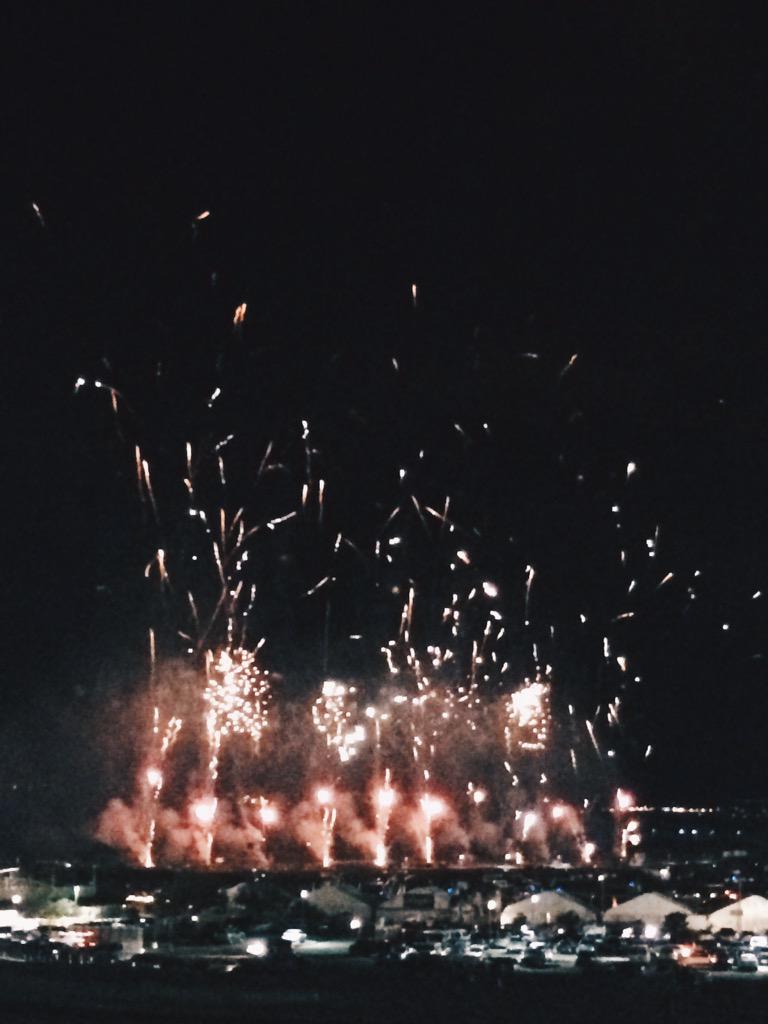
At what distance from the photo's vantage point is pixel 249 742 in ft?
139

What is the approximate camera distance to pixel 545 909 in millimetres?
30234

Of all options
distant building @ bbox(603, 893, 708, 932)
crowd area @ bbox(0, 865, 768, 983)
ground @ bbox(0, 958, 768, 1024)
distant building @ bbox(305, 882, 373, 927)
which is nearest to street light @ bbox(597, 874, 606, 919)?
crowd area @ bbox(0, 865, 768, 983)

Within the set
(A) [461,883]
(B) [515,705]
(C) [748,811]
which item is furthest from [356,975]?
(C) [748,811]

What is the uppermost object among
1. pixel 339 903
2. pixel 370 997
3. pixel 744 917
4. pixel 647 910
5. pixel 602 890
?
pixel 602 890

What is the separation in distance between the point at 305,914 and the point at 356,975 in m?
8.68

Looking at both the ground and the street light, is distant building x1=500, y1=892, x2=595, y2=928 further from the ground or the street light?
the ground

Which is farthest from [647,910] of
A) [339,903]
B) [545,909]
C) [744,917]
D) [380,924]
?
[339,903]

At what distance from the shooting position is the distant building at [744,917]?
2867 centimetres

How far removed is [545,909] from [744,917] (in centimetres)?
378

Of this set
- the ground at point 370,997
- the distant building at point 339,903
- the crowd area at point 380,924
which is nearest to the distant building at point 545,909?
the crowd area at point 380,924

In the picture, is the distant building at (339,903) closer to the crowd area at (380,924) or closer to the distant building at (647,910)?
the crowd area at (380,924)

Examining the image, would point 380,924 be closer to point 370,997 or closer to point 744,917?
point 744,917

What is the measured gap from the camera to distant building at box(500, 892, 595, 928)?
29984 millimetres

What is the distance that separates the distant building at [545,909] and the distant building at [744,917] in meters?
2.38
